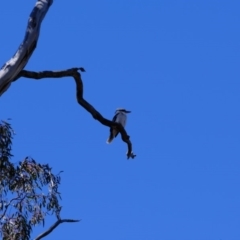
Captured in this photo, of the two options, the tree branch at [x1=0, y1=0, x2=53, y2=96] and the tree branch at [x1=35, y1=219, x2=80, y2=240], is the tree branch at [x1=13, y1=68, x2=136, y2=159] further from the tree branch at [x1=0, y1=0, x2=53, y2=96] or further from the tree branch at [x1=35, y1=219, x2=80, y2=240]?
the tree branch at [x1=35, y1=219, x2=80, y2=240]

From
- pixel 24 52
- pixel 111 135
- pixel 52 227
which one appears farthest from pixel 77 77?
pixel 111 135

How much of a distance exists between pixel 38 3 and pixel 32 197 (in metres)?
2.17

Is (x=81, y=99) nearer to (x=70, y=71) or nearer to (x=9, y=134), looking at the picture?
(x=70, y=71)

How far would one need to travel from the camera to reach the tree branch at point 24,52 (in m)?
5.39

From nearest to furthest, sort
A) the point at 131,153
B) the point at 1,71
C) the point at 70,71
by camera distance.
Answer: the point at 1,71 → the point at 70,71 → the point at 131,153

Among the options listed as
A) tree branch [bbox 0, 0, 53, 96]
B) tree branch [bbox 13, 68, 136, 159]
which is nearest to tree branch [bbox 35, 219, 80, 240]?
tree branch [bbox 13, 68, 136, 159]

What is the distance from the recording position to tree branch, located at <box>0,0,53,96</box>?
5.39 meters

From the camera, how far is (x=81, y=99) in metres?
6.05

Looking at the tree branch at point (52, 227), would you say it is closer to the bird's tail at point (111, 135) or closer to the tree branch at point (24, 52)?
the bird's tail at point (111, 135)

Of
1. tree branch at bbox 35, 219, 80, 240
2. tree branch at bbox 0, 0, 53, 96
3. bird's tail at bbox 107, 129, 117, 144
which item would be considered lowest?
tree branch at bbox 35, 219, 80, 240

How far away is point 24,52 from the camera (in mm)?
5520

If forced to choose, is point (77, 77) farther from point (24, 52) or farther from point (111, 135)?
point (111, 135)

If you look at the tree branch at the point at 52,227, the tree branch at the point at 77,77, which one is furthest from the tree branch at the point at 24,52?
the tree branch at the point at 52,227

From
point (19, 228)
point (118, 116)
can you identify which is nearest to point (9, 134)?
point (19, 228)
